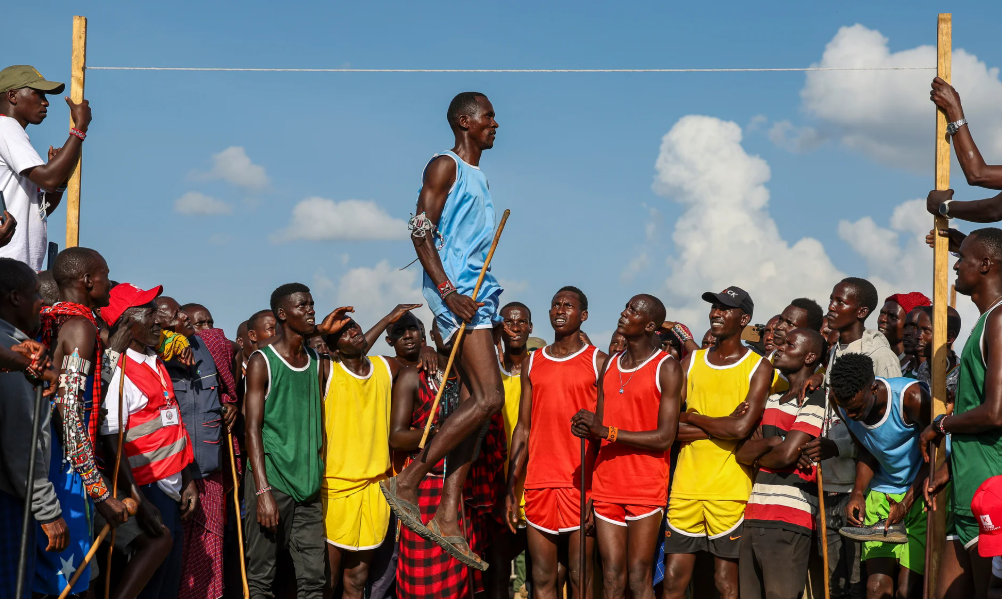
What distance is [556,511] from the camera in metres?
7.23

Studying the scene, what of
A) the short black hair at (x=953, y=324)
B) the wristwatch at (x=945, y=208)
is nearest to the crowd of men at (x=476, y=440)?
the wristwatch at (x=945, y=208)

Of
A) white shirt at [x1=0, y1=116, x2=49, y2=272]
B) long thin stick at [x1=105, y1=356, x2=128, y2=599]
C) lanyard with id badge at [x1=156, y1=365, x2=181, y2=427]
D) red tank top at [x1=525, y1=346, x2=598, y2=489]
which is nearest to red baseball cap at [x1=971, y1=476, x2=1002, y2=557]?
red tank top at [x1=525, y1=346, x2=598, y2=489]

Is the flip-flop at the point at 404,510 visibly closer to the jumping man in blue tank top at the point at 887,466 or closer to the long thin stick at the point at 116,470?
the long thin stick at the point at 116,470

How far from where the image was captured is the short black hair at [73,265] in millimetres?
6082

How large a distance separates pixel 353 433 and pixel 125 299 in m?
1.87

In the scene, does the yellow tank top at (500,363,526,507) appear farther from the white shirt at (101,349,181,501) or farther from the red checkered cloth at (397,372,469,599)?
the white shirt at (101,349,181,501)

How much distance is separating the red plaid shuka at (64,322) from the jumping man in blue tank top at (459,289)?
5.94 feet

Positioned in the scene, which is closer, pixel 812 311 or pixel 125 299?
pixel 125 299

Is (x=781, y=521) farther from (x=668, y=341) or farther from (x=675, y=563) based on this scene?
(x=668, y=341)

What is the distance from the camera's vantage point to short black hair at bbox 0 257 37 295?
514 centimetres

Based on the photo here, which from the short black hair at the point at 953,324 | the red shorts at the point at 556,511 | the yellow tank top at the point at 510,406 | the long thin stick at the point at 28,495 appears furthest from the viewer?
the short black hair at the point at 953,324

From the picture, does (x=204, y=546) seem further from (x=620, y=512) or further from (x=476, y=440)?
(x=620, y=512)

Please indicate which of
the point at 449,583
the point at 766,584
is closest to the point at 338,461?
the point at 449,583

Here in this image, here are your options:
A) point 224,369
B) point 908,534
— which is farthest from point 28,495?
point 908,534
